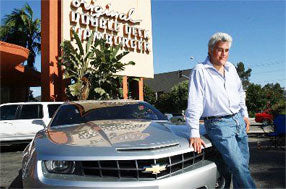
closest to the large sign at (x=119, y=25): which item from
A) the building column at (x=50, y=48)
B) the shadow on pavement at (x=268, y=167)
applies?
the building column at (x=50, y=48)

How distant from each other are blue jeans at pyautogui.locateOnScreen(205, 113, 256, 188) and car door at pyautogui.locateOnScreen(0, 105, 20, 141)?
27.2ft

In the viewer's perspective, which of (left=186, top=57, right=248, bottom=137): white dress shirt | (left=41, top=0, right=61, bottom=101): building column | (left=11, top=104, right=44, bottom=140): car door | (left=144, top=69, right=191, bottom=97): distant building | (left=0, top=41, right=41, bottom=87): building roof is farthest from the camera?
(left=144, top=69, right=191, bottom=97): distant building

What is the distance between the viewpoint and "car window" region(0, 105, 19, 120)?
967cm

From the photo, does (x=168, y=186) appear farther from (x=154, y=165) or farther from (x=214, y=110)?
(x=214, y=110)

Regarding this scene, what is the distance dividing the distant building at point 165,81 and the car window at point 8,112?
45.3m

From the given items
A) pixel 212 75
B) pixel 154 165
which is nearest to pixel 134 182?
pixel 154 165

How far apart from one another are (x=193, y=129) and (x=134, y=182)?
76cm

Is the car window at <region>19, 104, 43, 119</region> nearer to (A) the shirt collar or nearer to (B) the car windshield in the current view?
(B) the car windshield

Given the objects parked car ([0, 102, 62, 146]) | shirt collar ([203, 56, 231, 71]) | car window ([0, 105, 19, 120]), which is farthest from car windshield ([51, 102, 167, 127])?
car window ([0, 105, 19, 120])

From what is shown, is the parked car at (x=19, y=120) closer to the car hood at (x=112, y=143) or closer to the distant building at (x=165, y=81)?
the car hood at (x=112, y=143)

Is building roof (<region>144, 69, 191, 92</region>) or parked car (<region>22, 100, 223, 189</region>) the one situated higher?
building roof (<region>144, 69, 191, 92</region>)

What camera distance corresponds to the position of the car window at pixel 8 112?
31.7 ft

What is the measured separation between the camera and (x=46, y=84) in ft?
53.0

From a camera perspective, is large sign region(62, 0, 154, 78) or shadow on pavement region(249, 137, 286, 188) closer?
shadow on pavement region(249, 137, 286, 188)
